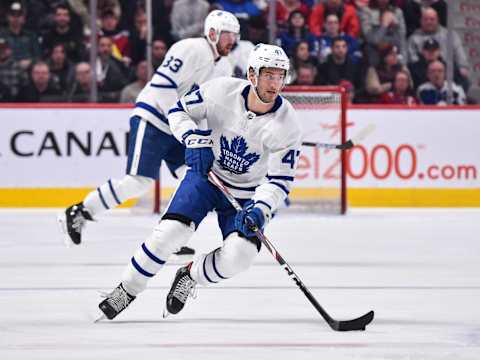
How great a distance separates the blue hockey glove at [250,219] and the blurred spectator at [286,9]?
16.6 ft

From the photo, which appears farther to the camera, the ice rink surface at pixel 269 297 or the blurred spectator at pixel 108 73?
the blurred spectator at pixel 108 73

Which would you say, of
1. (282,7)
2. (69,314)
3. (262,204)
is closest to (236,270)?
(262,204)

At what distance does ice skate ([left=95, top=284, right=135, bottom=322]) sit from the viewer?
169 inches

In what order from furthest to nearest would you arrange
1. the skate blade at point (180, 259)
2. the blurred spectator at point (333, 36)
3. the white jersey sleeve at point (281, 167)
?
1. the blurred spectator at point (333, 36)
2. the skate blade at point (180, 259)
3. the white jersey sleeve at point (281, 167)

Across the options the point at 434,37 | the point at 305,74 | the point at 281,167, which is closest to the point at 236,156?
the point at 281,167

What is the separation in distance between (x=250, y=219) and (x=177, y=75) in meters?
2.53

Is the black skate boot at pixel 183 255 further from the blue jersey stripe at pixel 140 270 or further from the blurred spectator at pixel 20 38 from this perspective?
the blurred spectator at pixel 20 38

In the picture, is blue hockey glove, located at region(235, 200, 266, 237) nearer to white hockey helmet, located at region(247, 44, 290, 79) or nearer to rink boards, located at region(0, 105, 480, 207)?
white hockey helmet, located at region(247, 44, 290, 79)

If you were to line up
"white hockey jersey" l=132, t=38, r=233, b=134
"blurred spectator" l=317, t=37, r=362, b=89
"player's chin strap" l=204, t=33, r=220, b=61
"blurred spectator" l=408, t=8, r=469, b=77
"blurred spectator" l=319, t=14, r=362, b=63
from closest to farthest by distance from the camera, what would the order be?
"player's chin strap" l=204, t=33, r=220, b=61
"white hockey jersey" l=132, t=38, r=233, b=134
"blurred spectator" l=408, t=8, r=469, b=77
"blurred spectator" l=317, t=37, r=362, b=89
"blurred spectator" l=319, t=14, r=362, b=63

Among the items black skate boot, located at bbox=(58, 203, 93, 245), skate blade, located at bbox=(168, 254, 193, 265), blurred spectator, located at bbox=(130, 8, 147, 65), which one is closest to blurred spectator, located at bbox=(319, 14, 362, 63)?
blurred spectator, located at bbox=(130, 8, 147, 65)

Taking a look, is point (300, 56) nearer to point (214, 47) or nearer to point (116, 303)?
point (214, 47)

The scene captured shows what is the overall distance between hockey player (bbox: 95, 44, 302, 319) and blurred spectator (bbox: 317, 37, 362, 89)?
4.74 meters

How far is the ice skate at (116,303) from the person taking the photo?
4301 millimetres

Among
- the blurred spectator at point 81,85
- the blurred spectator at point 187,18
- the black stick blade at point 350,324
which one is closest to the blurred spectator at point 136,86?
the blurred spectator at point 81,85
